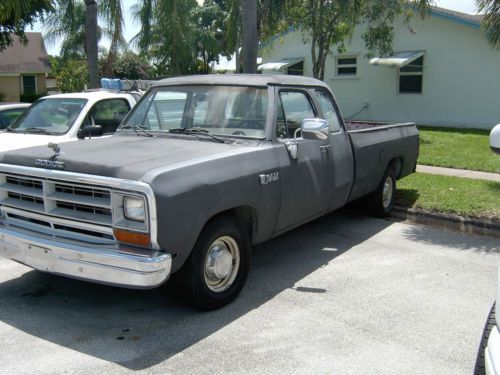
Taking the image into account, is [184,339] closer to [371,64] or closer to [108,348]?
[108,348]

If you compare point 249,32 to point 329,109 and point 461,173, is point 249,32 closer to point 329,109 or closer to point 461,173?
point 461,173

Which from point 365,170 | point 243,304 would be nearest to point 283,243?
point 365,170

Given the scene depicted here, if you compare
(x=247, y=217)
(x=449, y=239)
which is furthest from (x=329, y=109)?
(x=449, y=239)

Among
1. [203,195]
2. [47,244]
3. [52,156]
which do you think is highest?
[52,156]

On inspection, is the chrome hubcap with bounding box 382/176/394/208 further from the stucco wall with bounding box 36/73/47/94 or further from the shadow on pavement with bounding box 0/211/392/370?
the stucco wall with bounding box 36/73/47/94

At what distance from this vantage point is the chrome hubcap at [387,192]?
7902 mm

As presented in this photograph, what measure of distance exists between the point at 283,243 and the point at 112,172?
121 inches

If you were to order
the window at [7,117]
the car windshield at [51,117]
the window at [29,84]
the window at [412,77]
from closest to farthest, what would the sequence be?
the car windshield at [51,117] → the window at [7,117] → the window at [412,77] → the window at [29,84]

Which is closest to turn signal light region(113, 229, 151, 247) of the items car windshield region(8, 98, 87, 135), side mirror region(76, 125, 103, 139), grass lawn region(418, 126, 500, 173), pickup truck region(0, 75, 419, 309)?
pickup truck region(0, 75, 419, 309)

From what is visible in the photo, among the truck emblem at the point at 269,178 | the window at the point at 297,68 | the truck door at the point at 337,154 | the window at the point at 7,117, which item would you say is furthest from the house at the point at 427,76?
the truck emblem at the point at 269,178

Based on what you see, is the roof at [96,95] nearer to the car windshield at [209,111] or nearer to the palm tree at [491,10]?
the car windshield at [209,111]

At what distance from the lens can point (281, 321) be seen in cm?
453

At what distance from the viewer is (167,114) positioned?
5.80m

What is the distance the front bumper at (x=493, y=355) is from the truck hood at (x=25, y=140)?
6348 millimetres
